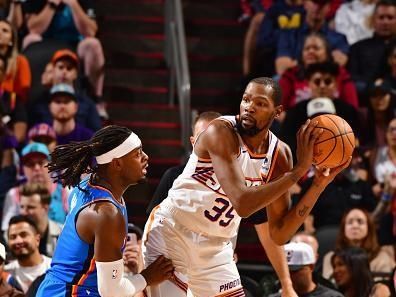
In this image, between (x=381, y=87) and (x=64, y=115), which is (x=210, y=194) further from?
(x=381, y=87)

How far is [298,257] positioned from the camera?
7.32m

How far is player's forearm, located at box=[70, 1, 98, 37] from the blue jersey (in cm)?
576

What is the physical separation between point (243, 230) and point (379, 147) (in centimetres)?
175

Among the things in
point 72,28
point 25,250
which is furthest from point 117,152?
point 72,28

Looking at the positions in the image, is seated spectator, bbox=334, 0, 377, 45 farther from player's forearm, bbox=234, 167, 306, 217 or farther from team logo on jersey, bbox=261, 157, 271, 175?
player's forearm, bbox=234, 167, 306, 217

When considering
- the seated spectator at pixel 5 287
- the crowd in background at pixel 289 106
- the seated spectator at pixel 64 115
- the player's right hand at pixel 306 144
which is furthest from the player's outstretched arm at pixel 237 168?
the seated spectator at pixel 64 115

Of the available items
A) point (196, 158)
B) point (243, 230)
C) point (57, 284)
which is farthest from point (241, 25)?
point (57, 284)

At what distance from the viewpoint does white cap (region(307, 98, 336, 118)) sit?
31.2 ft

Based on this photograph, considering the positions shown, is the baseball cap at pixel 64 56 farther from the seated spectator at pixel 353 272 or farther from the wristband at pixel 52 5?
the seated spectator at pixel 353 272

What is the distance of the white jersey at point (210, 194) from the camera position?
210 inches

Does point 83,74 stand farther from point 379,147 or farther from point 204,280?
point 204,280

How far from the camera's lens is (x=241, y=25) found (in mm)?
11664

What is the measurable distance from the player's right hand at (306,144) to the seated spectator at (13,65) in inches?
207

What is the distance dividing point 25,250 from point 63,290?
9.93 ft
